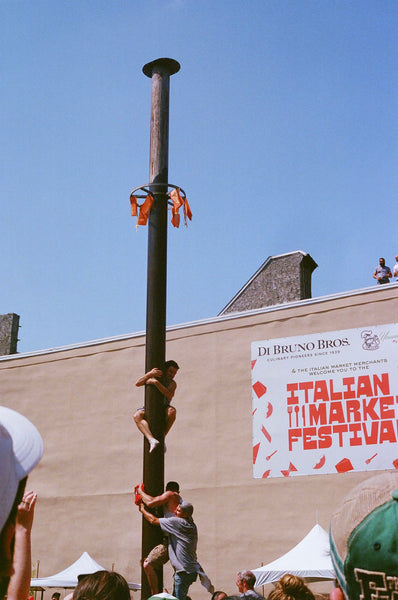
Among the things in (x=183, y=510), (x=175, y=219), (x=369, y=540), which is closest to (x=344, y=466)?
(x=183, y=510)

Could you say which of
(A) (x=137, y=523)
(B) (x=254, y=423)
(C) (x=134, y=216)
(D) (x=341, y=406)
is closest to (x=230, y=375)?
(B) (x=254, y=423)

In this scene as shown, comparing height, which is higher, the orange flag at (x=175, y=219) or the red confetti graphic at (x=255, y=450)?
the orange flag at (x=175, y=219)

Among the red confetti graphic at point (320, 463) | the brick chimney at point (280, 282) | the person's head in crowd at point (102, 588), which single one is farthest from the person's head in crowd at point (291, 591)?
the brick chimney at point (280, 282)

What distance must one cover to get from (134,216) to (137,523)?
12109mm

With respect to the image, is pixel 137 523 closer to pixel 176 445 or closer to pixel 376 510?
pixel 176 445

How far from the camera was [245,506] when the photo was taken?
17359 mm

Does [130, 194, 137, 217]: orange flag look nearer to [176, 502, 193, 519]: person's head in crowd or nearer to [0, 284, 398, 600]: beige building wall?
[176, 502, 193, 519]: person's head in crowd

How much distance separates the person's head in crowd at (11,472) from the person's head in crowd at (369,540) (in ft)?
2.07

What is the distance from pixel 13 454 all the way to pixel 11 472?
32 mm

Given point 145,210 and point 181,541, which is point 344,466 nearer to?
point 181,541

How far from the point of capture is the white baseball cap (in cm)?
133

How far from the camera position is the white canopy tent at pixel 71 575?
Result: 1698 cm

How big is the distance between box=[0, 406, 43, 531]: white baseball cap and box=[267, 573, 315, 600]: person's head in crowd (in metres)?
2.88

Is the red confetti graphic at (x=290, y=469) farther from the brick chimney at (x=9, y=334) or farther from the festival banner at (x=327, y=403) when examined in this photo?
the brick chimney at (x=9, y=334)
